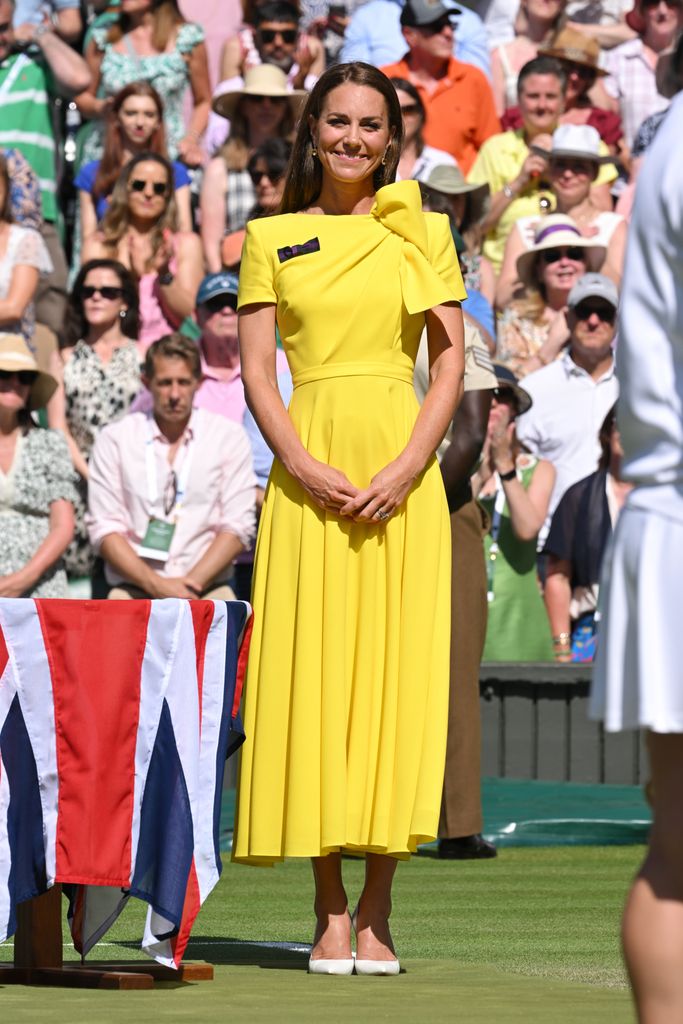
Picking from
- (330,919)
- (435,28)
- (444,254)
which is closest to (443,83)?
(435,28)

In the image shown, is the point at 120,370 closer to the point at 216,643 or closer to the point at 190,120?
the point at 190,120

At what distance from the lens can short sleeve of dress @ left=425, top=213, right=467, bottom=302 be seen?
6.08 m

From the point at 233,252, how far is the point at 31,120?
2.17 meters

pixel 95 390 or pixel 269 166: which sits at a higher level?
pixel 269 166

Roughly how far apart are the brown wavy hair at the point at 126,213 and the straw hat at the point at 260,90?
88cm

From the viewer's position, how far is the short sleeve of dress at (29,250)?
1243 centimetres

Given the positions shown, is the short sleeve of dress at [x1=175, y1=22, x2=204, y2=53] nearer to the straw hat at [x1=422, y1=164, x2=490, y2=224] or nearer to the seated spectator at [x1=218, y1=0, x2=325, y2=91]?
the seated spectator at [x1=218, y1=0, x2=325, y2=91]

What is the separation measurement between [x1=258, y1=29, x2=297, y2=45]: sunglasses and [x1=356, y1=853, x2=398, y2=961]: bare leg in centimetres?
976

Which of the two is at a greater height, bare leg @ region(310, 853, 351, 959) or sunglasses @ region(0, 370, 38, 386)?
sunglasses @ region(0, 370, 38, 386)

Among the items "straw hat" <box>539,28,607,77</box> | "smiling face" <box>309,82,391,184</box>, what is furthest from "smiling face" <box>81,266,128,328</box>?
"smiling face" <box>309,82,391,184</box>

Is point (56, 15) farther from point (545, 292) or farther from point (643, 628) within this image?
point (643, 628)

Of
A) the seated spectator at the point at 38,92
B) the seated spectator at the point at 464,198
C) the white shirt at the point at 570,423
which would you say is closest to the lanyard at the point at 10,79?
the seated spectator at the point at 38,92

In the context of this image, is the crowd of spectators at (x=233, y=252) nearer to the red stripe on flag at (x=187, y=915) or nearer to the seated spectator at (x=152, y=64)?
the seated spectator at (x=152, y=64)

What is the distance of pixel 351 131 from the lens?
6.05 metres
